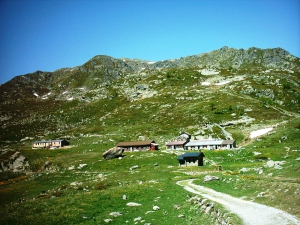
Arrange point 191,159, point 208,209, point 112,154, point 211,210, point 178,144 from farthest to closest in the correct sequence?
1. point 178,144
2. point 112,154
3. point 191,159
4. point 208,209
5. point 211,210

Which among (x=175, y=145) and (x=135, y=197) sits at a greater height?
(x=175, y=145)

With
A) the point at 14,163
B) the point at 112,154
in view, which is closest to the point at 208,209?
the point at 112,154

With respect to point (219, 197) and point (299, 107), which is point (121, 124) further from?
point (219, 197)

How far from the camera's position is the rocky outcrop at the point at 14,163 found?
10051 cm

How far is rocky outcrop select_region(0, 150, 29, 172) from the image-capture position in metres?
101

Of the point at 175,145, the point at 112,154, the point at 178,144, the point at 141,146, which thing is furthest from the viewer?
the point at 141,146

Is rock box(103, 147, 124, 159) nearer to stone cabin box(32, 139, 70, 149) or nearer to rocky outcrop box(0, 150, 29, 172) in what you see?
rocky outcrop box(0, 150, 29, 172)

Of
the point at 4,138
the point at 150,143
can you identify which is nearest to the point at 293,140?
the point at 150,143

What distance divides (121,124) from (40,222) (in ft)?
456

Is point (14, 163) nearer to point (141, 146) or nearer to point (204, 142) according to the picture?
point (141, 146)

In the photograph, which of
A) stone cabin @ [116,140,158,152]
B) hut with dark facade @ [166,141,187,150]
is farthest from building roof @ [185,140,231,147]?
stone cabin @ [116,140,158,152]

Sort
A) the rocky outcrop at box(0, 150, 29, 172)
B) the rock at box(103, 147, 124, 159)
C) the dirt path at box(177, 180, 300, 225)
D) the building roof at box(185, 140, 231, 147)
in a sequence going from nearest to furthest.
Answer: the dirt path at box(177, 180, 300, 225)
the rock at box(103, 147, 124, 159)
the rocky outcrop at box(0, 150, 29, 172)
the building roof at box(185, 140, 231, 147)

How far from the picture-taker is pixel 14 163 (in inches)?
4156

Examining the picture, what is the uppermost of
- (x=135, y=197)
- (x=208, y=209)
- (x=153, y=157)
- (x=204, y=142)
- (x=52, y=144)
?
(x=204, y=142)
